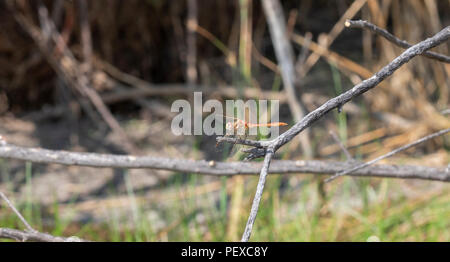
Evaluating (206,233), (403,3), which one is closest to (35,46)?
(206,233)

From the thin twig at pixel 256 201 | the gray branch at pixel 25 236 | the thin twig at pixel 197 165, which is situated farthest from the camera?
the thin twig at pixel 197 165

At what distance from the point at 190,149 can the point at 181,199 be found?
0.65m

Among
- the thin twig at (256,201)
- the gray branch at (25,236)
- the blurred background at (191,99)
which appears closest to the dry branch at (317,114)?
the thin twig at (256,201)

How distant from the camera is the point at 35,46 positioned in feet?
8.17

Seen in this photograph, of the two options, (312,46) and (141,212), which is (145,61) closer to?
(312,46)

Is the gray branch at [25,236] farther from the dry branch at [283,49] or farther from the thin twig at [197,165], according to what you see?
the dry branch at [283,49]

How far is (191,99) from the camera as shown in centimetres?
238

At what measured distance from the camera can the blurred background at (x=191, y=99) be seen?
5.08 feet

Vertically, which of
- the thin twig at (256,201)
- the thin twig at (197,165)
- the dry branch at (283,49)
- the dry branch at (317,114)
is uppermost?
the dry branch at (283,49)

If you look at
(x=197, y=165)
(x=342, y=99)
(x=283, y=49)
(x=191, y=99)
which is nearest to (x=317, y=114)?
(x=342, y=99)

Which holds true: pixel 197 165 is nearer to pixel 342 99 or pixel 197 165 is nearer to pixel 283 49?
pixel 342 99

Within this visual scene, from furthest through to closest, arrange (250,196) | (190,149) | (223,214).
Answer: (190,149)
(250,196)
(223,214)

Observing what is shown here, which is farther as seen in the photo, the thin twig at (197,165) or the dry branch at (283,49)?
the dry branch at (283,49)

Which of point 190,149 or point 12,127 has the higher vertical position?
point 12,127
